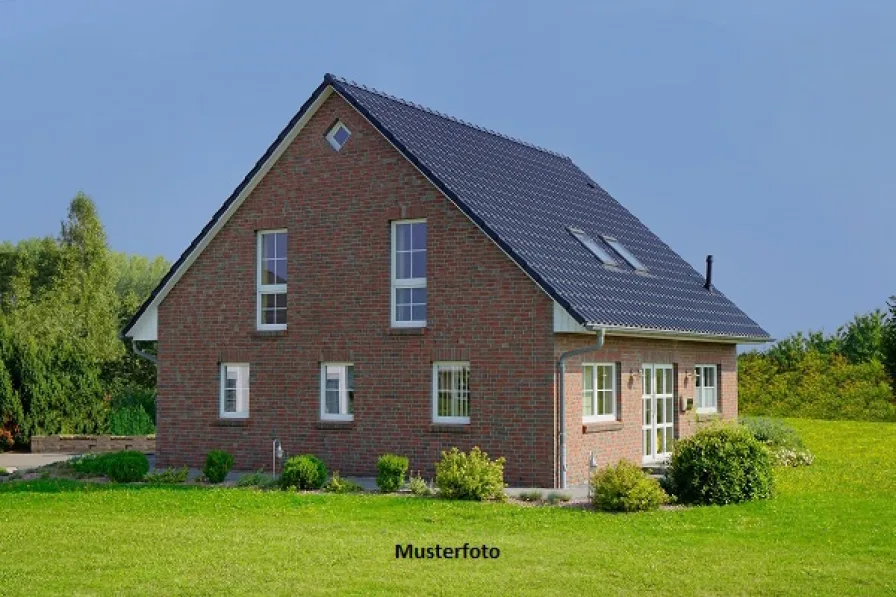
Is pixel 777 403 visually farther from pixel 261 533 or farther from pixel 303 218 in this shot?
pixel 261 533

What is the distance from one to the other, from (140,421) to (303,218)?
1405cm

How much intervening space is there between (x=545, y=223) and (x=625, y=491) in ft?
25.6

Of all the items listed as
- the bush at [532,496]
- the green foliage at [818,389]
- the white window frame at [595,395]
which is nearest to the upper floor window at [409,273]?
the white window frame at [595,395]

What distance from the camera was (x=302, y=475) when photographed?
19922 millimetres

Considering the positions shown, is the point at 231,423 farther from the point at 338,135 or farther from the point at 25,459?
the point at 25,459

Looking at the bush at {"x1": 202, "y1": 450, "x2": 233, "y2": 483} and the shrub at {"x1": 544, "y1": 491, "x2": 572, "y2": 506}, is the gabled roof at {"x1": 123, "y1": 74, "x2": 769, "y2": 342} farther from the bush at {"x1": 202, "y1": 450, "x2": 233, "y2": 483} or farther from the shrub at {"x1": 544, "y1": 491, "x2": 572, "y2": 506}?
the bush at {"x1": 202, "y1": 450, "x2": 233, "y2": 483}

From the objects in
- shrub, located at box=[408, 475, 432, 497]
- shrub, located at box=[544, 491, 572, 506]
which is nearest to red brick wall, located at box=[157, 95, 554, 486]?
shrub, located at box=[544, 491, 572, 506]

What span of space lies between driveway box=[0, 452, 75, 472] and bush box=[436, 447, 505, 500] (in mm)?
12215

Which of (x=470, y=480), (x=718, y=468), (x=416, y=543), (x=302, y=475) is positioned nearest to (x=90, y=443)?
(x=302, y=475)

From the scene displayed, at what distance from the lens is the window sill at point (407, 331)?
21672 millimetres

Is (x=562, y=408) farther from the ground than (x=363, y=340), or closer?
closer

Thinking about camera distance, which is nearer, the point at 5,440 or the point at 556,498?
the point at 556,498

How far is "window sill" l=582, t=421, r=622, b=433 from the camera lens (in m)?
21.0

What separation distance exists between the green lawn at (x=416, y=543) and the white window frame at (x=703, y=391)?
21.2ft
